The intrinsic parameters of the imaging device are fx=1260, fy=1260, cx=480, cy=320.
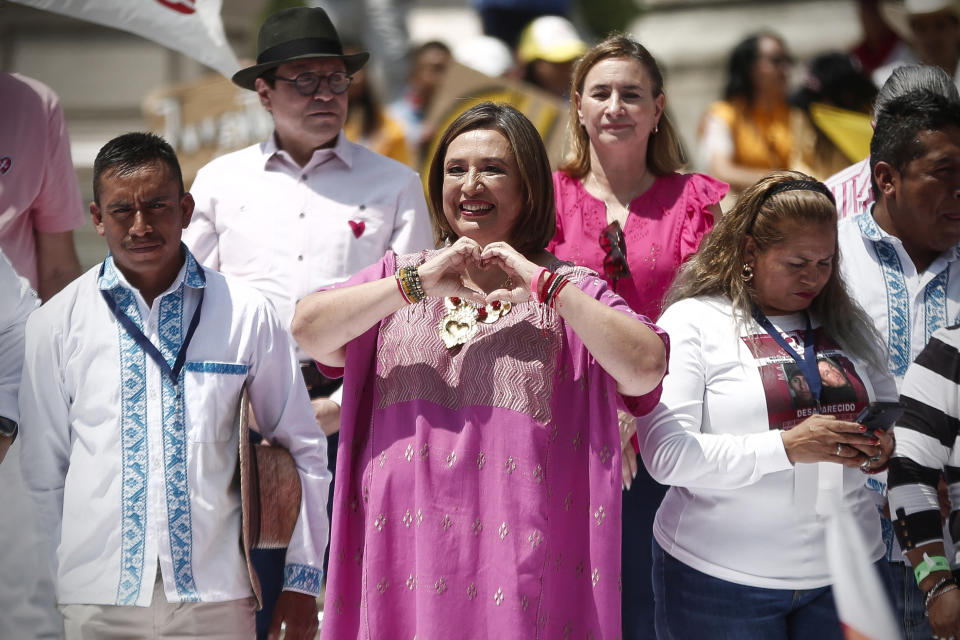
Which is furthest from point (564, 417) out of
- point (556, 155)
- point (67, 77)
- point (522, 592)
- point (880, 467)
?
point (67, 77)

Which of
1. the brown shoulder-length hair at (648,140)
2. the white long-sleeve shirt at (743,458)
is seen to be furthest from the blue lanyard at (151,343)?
the brown shoulder-length hair at (648,140)

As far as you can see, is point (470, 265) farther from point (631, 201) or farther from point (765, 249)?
point (631, 201)

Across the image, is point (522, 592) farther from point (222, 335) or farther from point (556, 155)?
point (556, 155)

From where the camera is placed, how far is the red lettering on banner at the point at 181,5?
4.46m

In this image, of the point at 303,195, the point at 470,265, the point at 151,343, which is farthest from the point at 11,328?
the point at 470,265

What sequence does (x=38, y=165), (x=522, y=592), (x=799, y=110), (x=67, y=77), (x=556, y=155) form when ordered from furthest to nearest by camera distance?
(x=67, y=77) < (x=799, y=110) < (x=556, y=155) < (x=38, y=165) < (x=522, y=592)

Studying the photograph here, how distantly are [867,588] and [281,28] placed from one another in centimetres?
269

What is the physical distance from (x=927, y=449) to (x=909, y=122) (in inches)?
44.5

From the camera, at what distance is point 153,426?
10.6 ft

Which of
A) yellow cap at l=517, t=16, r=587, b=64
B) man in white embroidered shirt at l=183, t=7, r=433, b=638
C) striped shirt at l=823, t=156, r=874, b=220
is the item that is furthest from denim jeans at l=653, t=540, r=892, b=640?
yellow cap at l=517, t=16, r=587, b=64

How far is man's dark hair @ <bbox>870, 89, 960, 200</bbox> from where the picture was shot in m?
3.99

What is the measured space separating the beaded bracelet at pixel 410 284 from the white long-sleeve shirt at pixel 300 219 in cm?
122

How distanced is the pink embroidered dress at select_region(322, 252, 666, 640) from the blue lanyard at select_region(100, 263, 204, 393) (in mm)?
441

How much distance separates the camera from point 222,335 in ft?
11.1
